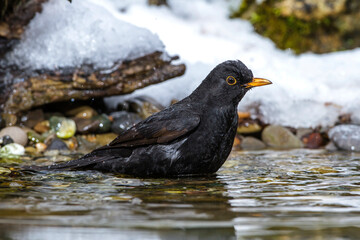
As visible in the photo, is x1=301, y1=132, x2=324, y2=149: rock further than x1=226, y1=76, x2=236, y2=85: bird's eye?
Yes

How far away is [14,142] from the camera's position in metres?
7.52

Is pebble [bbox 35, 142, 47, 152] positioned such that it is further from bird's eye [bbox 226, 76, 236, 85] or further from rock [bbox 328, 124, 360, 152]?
rock [bbox 328, 124, 360, 152]

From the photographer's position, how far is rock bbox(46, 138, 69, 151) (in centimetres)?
762

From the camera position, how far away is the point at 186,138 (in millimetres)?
4871

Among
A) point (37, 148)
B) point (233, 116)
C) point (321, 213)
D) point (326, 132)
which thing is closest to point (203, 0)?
point (326, 132)

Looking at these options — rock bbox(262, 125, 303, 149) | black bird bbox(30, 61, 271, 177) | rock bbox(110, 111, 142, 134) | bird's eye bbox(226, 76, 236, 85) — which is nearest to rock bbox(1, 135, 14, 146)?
rock bbox(110, 111, 142, 134)

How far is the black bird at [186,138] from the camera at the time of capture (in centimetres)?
484

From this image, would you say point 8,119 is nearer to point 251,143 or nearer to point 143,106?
point 143,106

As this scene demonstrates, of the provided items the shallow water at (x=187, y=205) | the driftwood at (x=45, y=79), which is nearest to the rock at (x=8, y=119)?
the driftwood at (x=45, y=79)

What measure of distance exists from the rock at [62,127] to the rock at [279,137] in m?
2.98

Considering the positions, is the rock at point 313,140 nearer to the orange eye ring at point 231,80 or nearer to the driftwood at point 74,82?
the driftwood at point 74,82

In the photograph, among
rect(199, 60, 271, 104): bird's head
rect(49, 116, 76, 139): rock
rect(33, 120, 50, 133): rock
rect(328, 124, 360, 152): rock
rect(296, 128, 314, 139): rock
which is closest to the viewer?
rect(199, 60, 271, 104): bird's head

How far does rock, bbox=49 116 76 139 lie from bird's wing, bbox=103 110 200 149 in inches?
111

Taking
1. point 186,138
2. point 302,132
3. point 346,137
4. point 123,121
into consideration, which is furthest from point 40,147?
point 346,137
